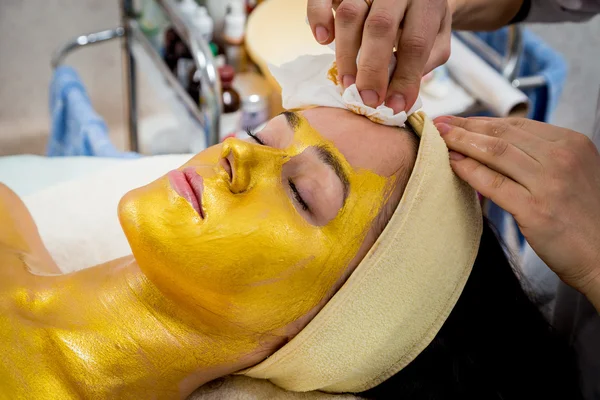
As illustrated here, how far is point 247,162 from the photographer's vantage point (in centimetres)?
92

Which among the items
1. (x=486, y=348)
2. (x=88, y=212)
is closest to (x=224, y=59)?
(x=88, y=212)

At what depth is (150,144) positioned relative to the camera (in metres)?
2.47

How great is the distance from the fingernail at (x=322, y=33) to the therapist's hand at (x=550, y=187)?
0.29 meters

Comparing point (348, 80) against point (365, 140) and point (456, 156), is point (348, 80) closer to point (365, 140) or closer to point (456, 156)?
point (365, 140)

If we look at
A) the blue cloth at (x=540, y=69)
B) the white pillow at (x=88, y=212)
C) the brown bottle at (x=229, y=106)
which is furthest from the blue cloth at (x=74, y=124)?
the blue cloth at (x=540, y=69)

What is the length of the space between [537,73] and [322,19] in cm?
131

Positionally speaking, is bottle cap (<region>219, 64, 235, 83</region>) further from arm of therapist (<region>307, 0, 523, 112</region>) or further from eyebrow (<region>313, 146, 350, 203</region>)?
eyebrow (<region>313, 146, 350, 203</region>)

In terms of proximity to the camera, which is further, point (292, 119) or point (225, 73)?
point (225, 73)

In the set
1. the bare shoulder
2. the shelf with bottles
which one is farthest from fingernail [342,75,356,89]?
the shelf with bottles

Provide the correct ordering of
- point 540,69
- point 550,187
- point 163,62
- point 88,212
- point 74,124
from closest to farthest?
point 550,187, point 88,212, point 74,124, point 163,62, point 540,69

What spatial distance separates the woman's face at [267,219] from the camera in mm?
889

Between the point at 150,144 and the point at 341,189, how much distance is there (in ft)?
5.57

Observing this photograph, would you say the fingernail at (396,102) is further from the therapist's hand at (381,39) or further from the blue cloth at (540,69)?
the blue cloth at (540,69)

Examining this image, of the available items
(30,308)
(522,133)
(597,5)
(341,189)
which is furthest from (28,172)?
(597,5)
